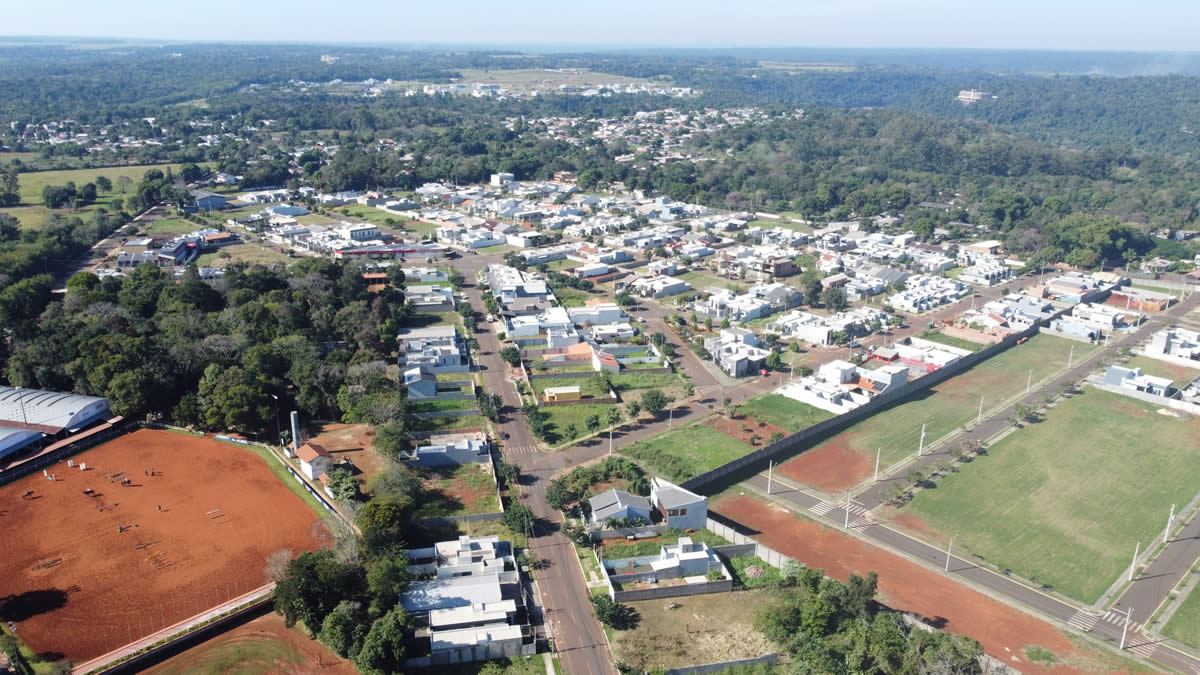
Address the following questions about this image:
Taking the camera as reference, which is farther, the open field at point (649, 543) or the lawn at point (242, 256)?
the lawn at point (242, 256)

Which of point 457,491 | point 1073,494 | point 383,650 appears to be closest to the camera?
point 383,650

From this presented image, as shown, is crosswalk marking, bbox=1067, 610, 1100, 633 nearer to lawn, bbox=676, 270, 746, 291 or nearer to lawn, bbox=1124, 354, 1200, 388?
lawn, bbox=1124, 354, 1200, 388

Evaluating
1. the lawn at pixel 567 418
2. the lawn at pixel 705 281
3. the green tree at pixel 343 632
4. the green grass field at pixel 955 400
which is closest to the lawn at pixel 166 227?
the lawn at pixel 705 281

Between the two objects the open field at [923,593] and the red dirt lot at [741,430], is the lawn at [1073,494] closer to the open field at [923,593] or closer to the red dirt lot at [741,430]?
the open field at [923,593]

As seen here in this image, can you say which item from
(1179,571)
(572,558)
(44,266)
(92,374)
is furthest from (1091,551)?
(44,266)

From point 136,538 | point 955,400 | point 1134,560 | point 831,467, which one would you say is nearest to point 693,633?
point 831,467

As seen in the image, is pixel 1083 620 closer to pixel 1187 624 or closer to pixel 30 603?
pixel 1187 624

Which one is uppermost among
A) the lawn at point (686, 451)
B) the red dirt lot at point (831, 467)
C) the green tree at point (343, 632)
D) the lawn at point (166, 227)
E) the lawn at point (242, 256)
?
the lawn at point (166, 227)
